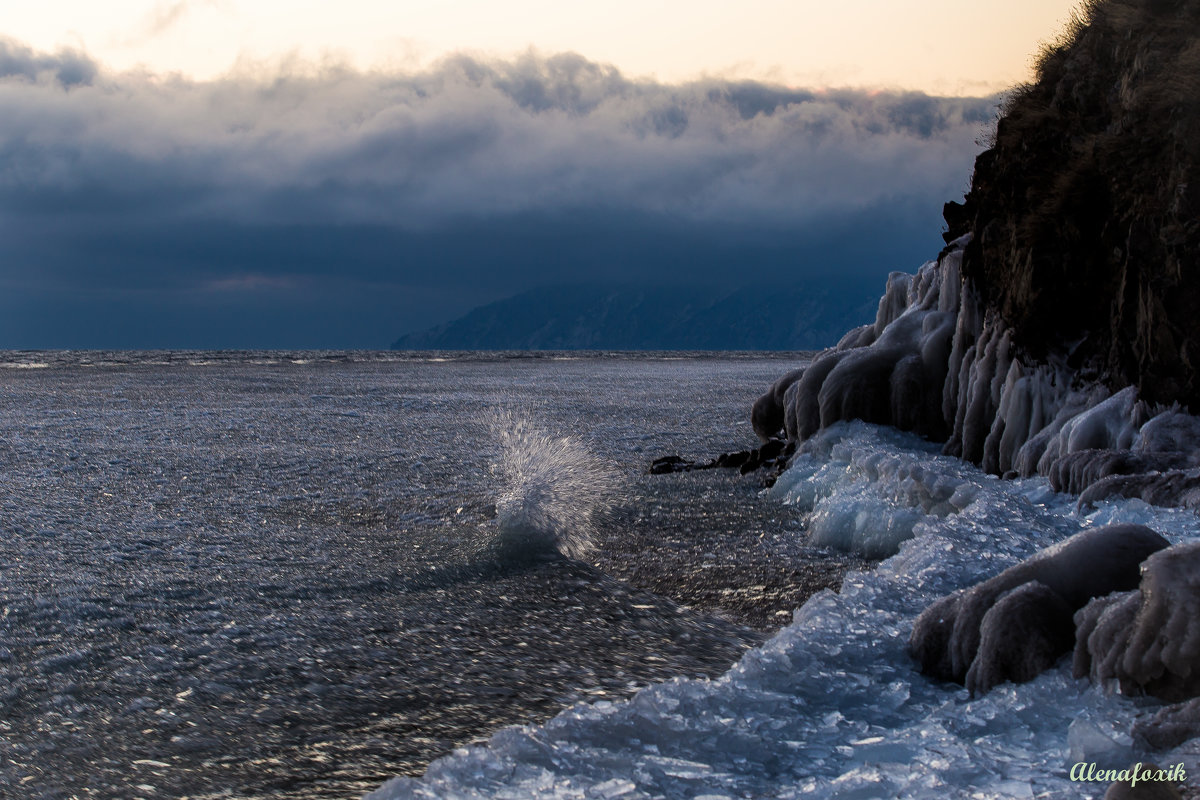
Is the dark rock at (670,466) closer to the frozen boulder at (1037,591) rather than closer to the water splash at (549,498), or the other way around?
the water splash at (549,498)

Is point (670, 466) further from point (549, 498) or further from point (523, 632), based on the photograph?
point (523, 632)

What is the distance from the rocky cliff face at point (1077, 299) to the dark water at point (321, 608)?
2.97 m

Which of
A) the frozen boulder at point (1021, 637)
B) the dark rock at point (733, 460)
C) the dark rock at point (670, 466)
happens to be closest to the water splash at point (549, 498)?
the dark rock at point (670, 466)

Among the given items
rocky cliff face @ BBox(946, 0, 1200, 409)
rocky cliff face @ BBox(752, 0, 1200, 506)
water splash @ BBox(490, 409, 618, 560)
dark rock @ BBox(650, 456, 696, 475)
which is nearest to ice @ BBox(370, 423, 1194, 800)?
rocky cliff face @ BBox(752, 0, 1200, 506)

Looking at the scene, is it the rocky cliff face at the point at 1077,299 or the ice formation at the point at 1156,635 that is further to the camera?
the rocky cliff face at the point at 1077,299

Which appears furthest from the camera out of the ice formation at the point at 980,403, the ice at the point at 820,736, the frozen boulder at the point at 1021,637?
the ice formation at the point at 980,403

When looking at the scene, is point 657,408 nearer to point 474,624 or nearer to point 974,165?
point 974,165

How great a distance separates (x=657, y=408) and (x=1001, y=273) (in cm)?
1933

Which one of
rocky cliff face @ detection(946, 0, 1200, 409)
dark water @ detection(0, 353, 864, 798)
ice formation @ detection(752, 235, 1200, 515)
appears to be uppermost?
rocky cliff face @ detection(946, 0, 1200, 409)

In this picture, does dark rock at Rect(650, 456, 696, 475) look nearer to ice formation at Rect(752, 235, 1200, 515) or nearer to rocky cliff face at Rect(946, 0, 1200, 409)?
ice formation at Rect(752, 235, 1200, 515)

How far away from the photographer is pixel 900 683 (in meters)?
5.46

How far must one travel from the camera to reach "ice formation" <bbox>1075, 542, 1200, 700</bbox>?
14.8 ft

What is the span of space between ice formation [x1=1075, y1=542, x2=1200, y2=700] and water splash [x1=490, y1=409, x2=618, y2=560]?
578cm

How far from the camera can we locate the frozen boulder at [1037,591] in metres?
5.49
